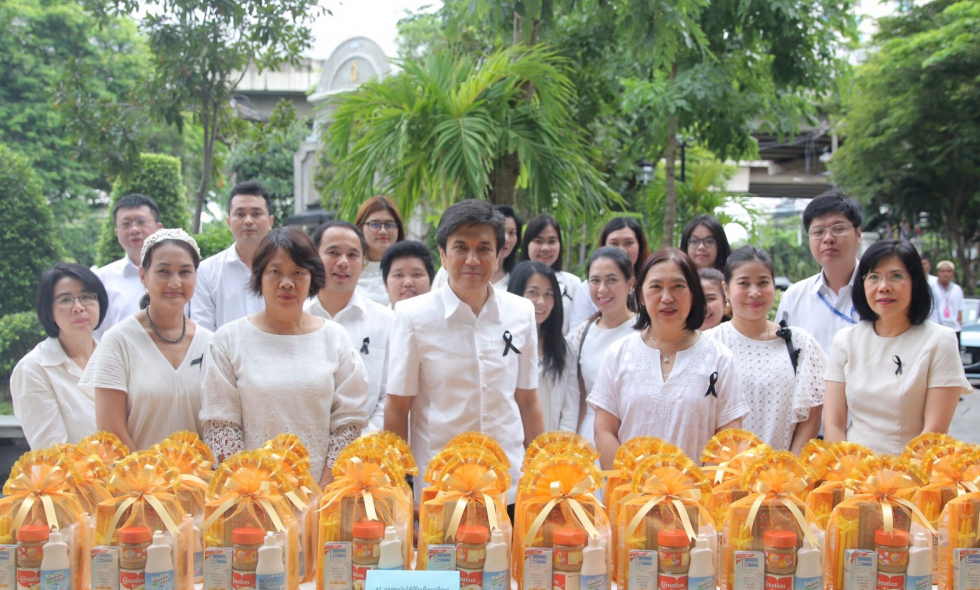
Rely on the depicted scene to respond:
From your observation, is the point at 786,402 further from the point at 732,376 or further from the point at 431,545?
the point at 431,545

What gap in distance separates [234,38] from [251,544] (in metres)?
5.51

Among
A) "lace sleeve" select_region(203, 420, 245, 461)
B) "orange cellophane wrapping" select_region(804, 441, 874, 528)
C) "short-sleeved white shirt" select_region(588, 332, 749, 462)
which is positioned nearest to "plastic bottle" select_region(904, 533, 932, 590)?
"orange cellophane wrapping" select_region(804, 441, 874, 528)

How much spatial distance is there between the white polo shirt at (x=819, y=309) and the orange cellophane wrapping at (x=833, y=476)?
1.46 meters

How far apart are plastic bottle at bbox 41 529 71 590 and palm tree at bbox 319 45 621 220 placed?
3135 mm

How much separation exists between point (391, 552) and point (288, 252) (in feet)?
3.75

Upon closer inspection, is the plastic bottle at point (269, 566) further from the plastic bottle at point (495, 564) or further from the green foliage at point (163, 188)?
the green foliage at point (163, 188)

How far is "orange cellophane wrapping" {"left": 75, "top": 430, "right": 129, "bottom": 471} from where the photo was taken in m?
2.34

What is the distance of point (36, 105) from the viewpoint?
59.5ft

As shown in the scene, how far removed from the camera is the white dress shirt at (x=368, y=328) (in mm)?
3420

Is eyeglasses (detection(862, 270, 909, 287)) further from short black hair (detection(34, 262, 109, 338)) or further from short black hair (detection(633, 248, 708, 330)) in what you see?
short black hair (detection(34, 262, 109, 338))

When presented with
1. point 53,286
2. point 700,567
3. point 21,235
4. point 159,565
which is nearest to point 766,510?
point 700,567

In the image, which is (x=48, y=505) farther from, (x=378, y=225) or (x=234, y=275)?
(x=378, y=225)

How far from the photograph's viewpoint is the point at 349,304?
350 cm

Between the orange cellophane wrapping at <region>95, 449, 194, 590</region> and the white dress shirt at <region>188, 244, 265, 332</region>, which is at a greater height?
the white dress shirt at <region>188, 244, 265, 332</region>
